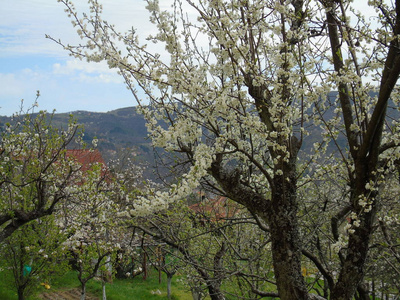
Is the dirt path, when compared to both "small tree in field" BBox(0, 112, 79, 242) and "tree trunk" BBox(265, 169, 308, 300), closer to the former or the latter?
"small tree in field" BBox(0, 112, 79, 242)

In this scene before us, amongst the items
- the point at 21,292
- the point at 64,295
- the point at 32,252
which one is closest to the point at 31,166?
the point at 32,252

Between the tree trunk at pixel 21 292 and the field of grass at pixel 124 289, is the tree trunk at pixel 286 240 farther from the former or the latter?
the field of grass at pixel 124 289

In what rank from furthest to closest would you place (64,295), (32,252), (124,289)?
(124,289)
(64,295)
(32,252)

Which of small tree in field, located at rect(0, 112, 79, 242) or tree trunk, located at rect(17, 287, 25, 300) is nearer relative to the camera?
small tree in field, located at rect(0, 112, 79, 242)

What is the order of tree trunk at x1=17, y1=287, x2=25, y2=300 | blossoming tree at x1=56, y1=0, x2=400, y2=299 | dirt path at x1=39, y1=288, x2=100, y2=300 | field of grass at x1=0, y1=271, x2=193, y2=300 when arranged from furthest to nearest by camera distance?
field of grass at x1=0, y1=271, x2=193, y2=300
dirt path at x1=39, y1=288, x2=100, y2=300
tree trunk at x1=17, y1=287, x2=25, y2=300
blossoming tree at x1=56, y1=0, x2=400, y2=299

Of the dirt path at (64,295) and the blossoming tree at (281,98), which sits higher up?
the blossoming tree at (281,98)

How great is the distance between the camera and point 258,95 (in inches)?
155

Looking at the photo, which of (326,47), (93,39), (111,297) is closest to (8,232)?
(93,39)

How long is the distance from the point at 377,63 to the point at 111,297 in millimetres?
17961

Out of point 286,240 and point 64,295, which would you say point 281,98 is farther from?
point 64,295

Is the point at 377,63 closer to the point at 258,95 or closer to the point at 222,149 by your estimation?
the point at 258,95

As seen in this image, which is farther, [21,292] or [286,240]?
[21,292]

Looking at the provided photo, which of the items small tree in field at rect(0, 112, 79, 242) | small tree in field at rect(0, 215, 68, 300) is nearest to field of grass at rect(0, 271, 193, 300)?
small tree in field at rect(0, 215, 68, 300)

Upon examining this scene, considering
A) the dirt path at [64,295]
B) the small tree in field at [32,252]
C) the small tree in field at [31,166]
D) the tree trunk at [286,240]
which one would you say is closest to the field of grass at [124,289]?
the dirt path at [64,295]
